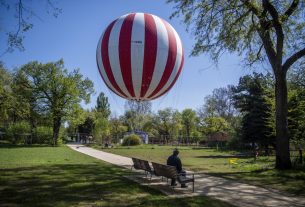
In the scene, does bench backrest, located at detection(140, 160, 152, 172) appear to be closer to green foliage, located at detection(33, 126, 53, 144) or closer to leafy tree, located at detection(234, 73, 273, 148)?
leafy tree, located at detection(234, 73, 273, 148)

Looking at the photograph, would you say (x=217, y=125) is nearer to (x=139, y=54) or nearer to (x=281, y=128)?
(x=281, y=128)

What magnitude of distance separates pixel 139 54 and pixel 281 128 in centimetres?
912

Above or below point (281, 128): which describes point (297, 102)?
above

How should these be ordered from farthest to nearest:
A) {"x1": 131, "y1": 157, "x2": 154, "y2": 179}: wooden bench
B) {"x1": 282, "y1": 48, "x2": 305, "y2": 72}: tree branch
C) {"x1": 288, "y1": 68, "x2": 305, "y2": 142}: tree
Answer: {"x1": 288, "y1": 68, "x2": 305, "y2": 142}: tree
{"x1": 282, "y1": 48, "x2": 305, "y2": 72}: tree branch
{"x1": 131, "y1": 157, "x2": 154, "y2": 179}: wooden bench

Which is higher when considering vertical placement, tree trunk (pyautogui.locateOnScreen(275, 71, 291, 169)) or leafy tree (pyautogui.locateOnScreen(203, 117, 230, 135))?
leafy tree (pyautogui.locateOnScreen(203, 117, 230, 135))

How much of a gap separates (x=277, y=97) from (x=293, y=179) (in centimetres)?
551

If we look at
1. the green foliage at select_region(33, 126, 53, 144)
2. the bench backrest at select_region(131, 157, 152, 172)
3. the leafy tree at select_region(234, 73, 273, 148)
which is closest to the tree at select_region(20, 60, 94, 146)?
the green foliage at select_region(33, 126, 53, 144)

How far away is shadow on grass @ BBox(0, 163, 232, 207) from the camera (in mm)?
9641

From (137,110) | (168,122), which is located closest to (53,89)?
(137,110)

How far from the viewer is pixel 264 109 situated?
124 ft

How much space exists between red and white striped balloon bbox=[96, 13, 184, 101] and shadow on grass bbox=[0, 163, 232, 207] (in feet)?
24.2

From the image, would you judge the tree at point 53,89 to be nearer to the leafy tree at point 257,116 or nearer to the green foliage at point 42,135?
the green foliage at point 42,135

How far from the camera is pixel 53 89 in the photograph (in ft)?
184

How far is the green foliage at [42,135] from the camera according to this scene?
2204 inches
